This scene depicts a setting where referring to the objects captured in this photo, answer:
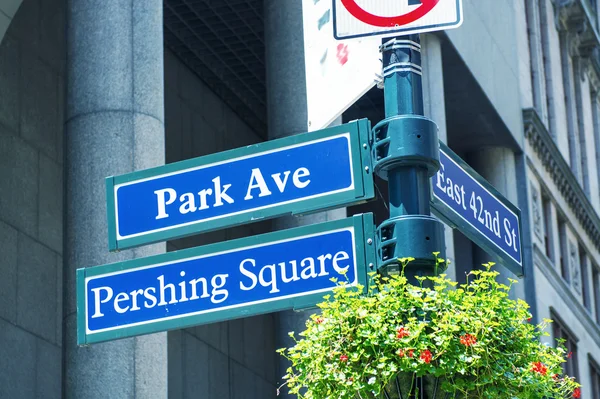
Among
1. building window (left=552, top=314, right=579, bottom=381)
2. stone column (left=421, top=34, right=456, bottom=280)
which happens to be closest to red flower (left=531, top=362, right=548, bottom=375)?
stone column (left=421, top=34, right=456, bottom=280)

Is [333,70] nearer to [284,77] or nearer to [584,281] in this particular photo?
[284,77]

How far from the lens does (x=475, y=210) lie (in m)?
7.27

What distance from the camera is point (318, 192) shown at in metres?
6.90

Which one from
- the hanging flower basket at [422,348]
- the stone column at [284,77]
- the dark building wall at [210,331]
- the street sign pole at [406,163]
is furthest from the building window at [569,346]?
the hanging flower basket at [422,348]

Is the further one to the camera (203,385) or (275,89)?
(203,385)

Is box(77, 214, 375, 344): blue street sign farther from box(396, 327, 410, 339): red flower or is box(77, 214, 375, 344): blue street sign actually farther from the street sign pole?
box(396, 327, 410, 339): red flower

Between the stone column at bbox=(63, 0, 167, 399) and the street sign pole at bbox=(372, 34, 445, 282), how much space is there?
20.2ft

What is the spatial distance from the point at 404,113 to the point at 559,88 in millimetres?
28801

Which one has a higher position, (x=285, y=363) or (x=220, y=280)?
(x=285, y=363)

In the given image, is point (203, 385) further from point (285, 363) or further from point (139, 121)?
point (139, 121)

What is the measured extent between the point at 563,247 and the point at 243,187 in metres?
26.3

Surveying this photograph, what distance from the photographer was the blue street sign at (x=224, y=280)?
6.71 metres

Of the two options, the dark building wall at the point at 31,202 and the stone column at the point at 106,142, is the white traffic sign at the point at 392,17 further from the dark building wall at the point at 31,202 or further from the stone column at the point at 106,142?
the dark building wall at the point at 31,202

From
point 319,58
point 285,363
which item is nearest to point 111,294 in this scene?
point 319,58
